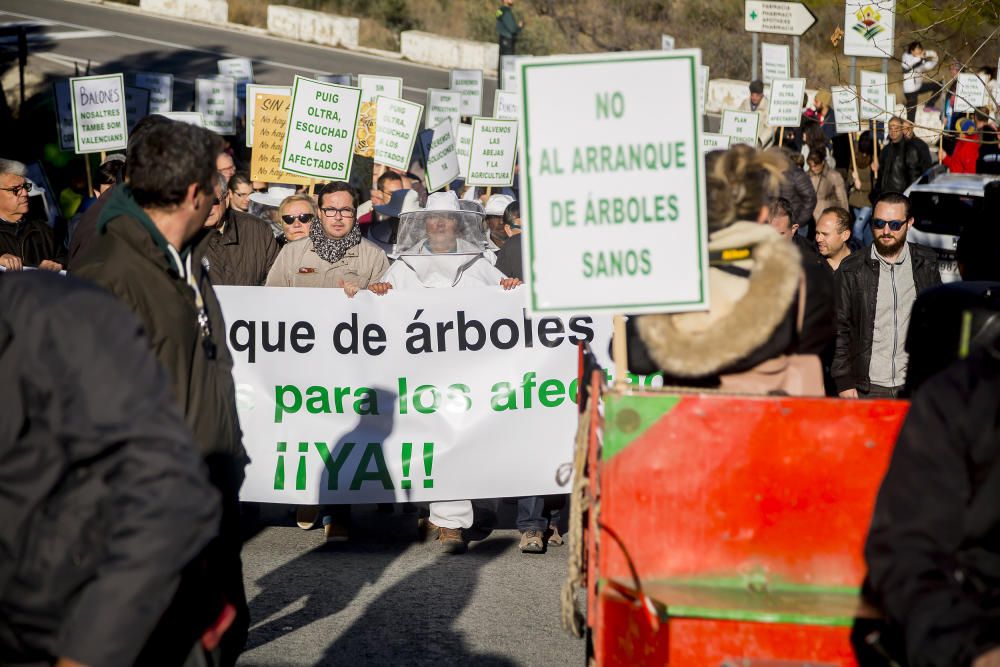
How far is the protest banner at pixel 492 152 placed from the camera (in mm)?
13961

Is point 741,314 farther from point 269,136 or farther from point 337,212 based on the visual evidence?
point 269,136

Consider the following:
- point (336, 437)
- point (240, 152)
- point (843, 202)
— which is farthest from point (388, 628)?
point (240, 152)

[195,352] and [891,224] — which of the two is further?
[891,224]

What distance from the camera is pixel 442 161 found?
564 inches

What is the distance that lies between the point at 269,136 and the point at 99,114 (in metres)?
2.05

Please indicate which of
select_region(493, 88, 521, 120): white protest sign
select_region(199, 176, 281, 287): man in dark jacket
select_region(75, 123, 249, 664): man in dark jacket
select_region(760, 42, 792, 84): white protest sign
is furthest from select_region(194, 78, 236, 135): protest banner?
select_region(75, 123, 249, 664): man in dark jacket

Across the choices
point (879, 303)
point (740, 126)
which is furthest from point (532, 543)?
point (740, 126)

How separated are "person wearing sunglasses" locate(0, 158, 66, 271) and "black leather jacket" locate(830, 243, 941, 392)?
5.22 m

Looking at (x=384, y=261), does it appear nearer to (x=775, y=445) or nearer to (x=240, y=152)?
(x=775, y=445)

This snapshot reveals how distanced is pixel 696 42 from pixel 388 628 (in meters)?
36.2

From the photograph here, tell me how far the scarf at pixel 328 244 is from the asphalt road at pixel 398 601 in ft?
5.74

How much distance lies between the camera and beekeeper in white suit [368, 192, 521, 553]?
7684mm

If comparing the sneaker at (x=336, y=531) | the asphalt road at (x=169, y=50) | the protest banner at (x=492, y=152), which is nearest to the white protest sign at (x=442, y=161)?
the protest banner at (x=492, y=152)

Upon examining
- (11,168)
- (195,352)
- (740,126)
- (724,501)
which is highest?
(740,126)
